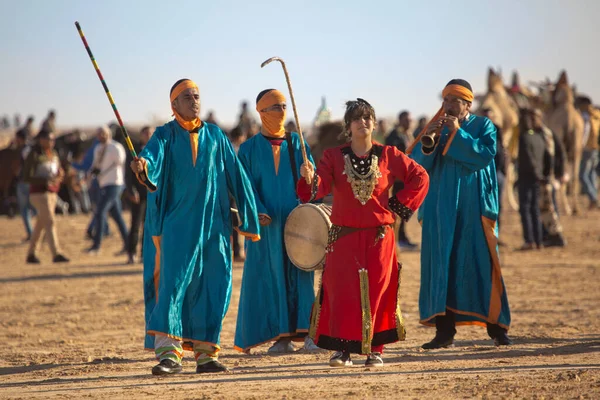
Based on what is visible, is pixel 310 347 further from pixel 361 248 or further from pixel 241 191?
pixel 361 248

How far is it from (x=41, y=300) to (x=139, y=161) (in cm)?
643

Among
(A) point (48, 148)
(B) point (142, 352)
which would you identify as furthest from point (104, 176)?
(B) point (142, 352)

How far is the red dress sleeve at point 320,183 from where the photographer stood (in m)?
7.47

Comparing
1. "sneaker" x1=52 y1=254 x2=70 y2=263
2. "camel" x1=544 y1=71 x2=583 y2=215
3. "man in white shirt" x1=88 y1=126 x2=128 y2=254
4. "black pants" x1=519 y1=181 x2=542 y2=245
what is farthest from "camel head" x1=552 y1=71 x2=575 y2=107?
"sneaker" x1=52 y1=254 x2=70 y2=263

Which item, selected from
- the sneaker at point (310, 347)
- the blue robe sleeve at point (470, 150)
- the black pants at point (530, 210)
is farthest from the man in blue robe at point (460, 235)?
the black pants at point (530, 210)

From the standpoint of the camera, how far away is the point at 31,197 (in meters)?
16.6

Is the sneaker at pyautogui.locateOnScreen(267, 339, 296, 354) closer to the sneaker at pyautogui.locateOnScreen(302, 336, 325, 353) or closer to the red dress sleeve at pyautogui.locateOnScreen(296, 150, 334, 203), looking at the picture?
the sneaker at pyautogui.locateOnScreen(302, 336, 325, 353)

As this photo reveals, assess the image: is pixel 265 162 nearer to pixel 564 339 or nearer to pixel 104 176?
pixel 564 339

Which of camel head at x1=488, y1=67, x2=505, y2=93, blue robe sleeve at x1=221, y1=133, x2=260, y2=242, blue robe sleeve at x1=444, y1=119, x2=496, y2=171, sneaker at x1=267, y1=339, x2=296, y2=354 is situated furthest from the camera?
camel head at x1=488, y1=67, x2=505, y2=93

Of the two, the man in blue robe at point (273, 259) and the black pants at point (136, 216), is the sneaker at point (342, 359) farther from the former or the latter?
the black pants at point (136, 216)

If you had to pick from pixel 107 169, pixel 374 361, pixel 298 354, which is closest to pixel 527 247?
pixel 107 169

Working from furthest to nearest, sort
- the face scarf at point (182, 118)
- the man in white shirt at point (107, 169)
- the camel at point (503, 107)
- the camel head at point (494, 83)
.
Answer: the camel head at point (494, 83)
the camel at point (503, 107)
the man in white shirt at point (107, 169)
the face scarf at point (182, 118)

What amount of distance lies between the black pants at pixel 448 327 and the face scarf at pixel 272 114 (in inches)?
80.1

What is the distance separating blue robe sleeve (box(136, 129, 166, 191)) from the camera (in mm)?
7543
